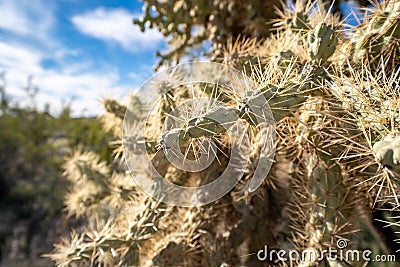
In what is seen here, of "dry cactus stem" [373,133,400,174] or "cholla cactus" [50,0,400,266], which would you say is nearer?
"dry cactus stem" [373,133,400,174]

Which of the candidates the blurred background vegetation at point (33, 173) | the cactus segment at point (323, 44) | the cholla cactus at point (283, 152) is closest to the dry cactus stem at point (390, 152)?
the cholla cactus at point (283, 152)

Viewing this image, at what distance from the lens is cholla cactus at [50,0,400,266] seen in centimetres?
56

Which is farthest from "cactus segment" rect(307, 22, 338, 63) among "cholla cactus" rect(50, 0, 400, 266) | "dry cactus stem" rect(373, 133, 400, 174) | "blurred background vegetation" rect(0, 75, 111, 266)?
"blurred background vegetation" rect(0, 75, 111, 266)

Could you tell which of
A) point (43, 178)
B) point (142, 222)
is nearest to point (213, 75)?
point (142, 222)

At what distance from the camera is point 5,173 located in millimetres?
3584

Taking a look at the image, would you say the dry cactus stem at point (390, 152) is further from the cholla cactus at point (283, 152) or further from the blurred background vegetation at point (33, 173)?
the blurred background vegetation at point (33, 173)

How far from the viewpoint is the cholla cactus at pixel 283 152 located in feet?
1.82

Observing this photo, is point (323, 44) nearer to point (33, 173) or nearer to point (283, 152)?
point (283, 152)

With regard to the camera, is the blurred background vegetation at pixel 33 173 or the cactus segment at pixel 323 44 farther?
the blurred background vegetation at pixel 33 173

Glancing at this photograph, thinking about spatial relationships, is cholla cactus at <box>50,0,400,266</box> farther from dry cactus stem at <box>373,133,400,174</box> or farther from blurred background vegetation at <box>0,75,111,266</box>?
blurred background vegetation at <box>0,75,111,266</box>

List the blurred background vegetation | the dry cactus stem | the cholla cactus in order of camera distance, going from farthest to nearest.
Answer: the blurred background vegetation → the cholla cactus → the dry cactus stem

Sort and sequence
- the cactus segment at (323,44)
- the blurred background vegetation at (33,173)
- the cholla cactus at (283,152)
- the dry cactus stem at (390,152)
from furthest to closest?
the blurred background vegetation at (33,173) < the cactus segment at (323,44) < the cholla cactus at (283,152) < the dry cactus stem at (390,152)

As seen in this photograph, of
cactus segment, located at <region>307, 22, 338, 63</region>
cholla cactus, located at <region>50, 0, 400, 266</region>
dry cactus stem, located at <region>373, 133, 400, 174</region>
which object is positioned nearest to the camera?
dry cactus stem, located at <region>373, 133, 400, 174</region>

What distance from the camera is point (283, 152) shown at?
2.71 feet
